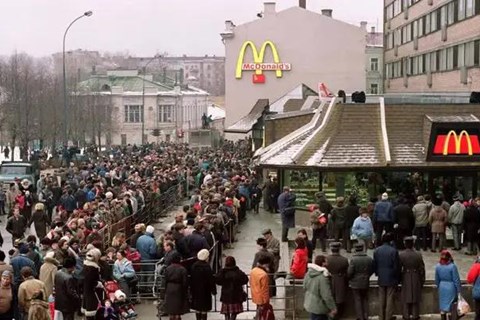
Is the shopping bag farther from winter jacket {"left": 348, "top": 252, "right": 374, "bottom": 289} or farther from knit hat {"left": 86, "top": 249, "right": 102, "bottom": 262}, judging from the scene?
knit hat {"left": 86, "top": 249, "right": 102, "bottom": 262}

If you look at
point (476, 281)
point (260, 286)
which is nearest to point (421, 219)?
point (476, 281)

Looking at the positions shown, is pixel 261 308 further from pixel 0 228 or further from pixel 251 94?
pixel 251 94

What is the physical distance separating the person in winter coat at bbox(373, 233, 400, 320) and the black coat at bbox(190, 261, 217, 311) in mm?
2962

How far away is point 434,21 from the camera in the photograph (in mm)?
58312

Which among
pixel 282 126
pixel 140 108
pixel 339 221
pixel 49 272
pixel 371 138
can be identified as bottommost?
pixel 49 272

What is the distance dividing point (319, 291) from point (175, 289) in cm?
248

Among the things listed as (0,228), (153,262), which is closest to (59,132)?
(0,228)

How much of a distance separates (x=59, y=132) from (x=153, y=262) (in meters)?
57.0

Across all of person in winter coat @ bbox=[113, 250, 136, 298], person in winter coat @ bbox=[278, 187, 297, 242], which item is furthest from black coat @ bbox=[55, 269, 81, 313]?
person in winter coat @ bbox=[278, 187, 297, 242]

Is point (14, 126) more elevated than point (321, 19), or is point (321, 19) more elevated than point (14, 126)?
point (321, 19)

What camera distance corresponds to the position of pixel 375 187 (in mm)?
25984

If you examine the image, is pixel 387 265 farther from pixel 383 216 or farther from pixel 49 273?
pixel 383 216

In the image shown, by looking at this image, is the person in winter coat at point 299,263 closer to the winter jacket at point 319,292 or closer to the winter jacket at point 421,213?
the winter jacket at point 319,292

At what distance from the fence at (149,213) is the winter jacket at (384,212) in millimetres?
6686
